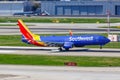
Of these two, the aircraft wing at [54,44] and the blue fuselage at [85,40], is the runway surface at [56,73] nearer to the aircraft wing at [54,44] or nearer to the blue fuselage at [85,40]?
the blue fuselage at [85,40]

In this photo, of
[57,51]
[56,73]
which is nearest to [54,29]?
[57,51]

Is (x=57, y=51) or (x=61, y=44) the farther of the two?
(x=61, y=44)

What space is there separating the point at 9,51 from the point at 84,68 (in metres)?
22.1

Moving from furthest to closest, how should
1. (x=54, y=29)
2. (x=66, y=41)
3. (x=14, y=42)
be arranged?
(x=54, y=29), (x=14, y=42), (x=66, y=41)

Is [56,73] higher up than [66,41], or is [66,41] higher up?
[66,41]

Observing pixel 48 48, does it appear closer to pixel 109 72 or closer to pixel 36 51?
pixel 36 51

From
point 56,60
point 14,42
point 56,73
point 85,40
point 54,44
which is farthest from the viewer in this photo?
point 14,42

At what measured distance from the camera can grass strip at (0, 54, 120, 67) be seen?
60.8m

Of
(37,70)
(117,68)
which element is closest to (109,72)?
(117,68)

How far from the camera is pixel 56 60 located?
64.2 m

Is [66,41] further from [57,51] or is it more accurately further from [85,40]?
[85,40]

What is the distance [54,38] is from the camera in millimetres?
78375

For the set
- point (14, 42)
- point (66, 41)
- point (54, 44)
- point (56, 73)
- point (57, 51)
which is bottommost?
point (56, 73)

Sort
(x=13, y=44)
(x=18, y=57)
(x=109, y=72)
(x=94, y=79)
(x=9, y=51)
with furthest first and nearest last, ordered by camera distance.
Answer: (x=13, y=44)
(x=9, y=51)
(x=18, y=57)
(x=109, y=72)
(x=94, y=79)
